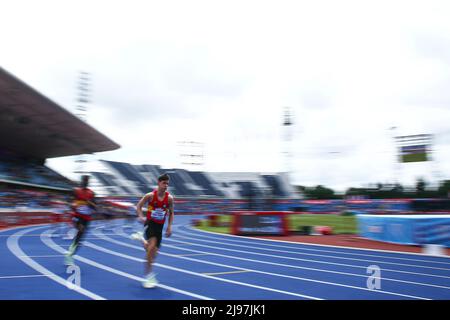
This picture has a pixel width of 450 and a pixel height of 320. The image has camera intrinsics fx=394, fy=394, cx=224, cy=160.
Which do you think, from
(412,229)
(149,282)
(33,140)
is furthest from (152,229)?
(33,140)

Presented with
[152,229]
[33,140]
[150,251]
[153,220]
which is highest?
[33,140]

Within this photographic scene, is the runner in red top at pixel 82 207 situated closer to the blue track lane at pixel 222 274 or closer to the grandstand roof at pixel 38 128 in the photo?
the blue track lane at pixel 222 274

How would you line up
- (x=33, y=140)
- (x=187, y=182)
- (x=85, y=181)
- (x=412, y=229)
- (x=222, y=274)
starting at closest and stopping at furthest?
(x=222, y=274), (x=85, y=181), (x=412, y=229), (x=33, y=140), (x=187, y=182)

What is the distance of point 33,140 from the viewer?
1513 inches

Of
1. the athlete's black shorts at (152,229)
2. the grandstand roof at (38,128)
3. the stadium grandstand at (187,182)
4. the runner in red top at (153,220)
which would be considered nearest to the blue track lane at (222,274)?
the runner in red top at (153,220)

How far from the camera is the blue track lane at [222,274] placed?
5.71 meters

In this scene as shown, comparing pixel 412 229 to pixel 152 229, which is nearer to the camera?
pixel 152 229

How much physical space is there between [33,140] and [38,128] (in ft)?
15.0

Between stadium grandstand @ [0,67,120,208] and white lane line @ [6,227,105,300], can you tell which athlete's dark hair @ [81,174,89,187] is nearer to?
white lane line @ [6,227,105,300]

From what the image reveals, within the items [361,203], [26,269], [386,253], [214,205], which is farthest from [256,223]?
[214,205]

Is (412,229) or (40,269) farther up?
(412,229)

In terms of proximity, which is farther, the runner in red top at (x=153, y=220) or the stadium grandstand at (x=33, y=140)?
the stadium grandstand at (x=33, y=140)

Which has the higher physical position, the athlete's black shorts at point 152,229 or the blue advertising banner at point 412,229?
the athlete's black shorts at point 152,229

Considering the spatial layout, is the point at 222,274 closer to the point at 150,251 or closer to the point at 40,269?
the point at 150,251
